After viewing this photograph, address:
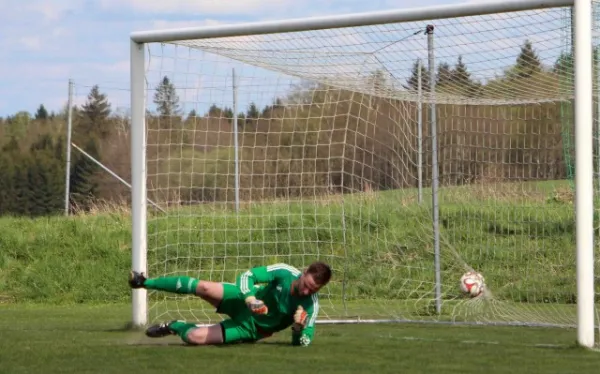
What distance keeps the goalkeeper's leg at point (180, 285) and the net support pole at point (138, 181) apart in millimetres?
1663

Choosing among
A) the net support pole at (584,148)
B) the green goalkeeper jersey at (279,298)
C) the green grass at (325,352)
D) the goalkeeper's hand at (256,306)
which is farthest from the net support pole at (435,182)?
the goalkeeper's hand at (256,306)

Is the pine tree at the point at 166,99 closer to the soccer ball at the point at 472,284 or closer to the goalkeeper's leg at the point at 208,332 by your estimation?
the goalkeeper's leg at the point at 208,332

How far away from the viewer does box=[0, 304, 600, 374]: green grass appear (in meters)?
7.50

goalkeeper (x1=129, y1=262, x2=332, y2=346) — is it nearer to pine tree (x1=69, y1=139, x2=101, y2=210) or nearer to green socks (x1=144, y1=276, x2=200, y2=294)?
green socks (x1=144, y1=276, x2=200, y2=294)

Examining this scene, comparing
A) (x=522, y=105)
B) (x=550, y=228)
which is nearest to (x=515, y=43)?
(x=522, y=105)

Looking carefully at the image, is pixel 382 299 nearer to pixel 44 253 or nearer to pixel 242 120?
pixel 242 120

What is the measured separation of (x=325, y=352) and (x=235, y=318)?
0.89m

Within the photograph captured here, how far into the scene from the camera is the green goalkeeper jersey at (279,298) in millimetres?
8656

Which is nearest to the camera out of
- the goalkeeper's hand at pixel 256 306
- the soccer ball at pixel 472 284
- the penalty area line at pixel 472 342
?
the goalkeeper's hand at pixel 256 306

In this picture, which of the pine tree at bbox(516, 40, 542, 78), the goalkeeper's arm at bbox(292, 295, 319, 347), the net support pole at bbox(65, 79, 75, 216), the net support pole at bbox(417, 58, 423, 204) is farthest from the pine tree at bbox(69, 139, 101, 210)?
the goalkeeper's arm at bbox(292, 295, 319, 347)

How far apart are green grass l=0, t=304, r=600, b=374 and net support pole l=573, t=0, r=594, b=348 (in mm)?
681

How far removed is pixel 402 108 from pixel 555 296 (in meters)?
3.03

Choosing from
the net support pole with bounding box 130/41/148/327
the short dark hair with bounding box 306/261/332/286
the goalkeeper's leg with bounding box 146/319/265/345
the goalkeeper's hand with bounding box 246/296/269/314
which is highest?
the net support pole with bounding box 130/41/148/327

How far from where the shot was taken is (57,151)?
29312 mm
